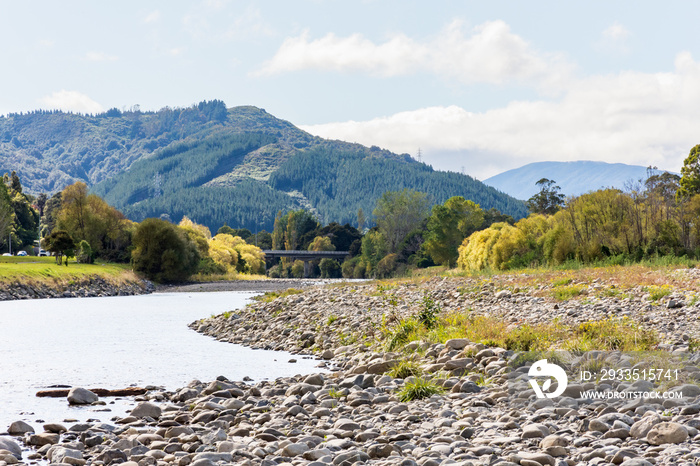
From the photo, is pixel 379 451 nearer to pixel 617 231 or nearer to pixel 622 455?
pixel 622 455

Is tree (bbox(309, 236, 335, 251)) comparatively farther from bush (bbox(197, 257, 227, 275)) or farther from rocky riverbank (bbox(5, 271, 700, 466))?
rocky riverbank (bbox(5, 271, 700, 466))

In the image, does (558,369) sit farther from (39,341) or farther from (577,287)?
(39,341)

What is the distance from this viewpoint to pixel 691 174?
5519cm

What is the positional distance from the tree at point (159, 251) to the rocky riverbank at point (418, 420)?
204ft

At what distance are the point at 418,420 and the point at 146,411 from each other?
456cm

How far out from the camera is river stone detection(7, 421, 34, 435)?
8609 millimetres

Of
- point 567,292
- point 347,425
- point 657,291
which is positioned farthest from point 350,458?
point 567,292

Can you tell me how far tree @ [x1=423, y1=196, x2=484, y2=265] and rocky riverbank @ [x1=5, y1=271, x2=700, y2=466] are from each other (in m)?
60.3

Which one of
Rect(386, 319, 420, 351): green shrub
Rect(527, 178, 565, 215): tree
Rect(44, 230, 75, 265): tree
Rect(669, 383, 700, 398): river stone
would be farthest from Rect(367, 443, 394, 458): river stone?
Rect(527, 178, 565, 215): tree

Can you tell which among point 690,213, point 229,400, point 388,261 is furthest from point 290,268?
point 229,400

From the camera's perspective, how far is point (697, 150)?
2186 inches

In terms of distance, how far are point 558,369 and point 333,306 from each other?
618 inches

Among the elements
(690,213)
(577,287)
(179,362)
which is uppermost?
(690,213)

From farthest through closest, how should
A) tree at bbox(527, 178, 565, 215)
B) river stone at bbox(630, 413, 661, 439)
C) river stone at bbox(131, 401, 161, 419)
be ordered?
tree at bbox(527, 178, 565, 215), river stone at bbox(131, 401, 161, 419), river stone at bbox(630, 413, 661, 439)
